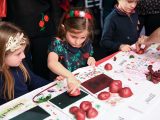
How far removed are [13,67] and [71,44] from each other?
0.36 metres

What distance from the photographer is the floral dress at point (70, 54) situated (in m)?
1.54

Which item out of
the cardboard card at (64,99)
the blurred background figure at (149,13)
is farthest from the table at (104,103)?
the blurred background figure at (149,13)

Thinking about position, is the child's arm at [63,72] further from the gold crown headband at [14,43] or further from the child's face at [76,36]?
the gold crown headband at [14,43]

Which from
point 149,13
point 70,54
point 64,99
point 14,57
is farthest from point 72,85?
point 149,13

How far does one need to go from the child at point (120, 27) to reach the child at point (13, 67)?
0.64 m

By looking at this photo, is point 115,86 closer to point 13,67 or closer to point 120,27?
point 13,67

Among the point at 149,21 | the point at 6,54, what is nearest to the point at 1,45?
the point at 6,54

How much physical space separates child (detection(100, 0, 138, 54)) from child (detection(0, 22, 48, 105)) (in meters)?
0.64

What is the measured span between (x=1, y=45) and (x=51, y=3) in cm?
70

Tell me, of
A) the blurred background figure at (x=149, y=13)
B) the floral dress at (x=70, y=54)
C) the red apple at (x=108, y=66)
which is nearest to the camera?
the red apple at (x=108, y=66)

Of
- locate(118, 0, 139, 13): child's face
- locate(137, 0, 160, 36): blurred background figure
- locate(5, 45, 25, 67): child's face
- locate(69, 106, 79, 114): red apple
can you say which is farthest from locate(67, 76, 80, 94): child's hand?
locate(137, 0, 160, 36): blurred background figure

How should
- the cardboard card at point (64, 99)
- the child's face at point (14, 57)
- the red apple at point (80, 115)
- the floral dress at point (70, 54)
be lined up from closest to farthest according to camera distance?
the red apple at point (80, 115) → the cardboard card at point (64, 99) → the child's face at point (14, 57) → the floral dress at point (70, 54)

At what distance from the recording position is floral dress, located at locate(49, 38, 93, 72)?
5.05 ft

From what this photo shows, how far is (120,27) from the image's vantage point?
1.94 metres
